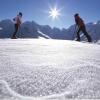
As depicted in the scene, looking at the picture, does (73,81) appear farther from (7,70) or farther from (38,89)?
(7,70)

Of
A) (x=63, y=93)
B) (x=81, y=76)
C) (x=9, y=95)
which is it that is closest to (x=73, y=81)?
(x=81, y=76)

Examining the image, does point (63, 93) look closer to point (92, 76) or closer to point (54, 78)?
point (54, 78)

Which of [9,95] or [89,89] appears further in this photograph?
[89,89]

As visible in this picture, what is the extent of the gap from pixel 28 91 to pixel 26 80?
32cm

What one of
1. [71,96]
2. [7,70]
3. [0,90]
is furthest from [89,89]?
[7,70]

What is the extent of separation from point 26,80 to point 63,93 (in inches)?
20.5

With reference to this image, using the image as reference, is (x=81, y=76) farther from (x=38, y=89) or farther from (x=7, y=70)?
(x=7, y=70)

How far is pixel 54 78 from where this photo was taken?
2.71m

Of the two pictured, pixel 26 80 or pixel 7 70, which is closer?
pixel 26 80

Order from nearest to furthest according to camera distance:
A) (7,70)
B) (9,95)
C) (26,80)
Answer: (9,95)
(26,80)
(7,70)

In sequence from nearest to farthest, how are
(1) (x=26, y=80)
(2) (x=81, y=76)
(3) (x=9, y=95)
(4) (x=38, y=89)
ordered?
(3) (x=9, y=95)
(4) (x=38, y=89)
(1) (x=26, y=80)
(2) (x=81, y=76)

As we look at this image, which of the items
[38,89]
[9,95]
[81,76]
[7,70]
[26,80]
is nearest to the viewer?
[9,95]

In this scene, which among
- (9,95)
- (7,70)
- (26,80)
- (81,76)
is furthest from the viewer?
(7,70)

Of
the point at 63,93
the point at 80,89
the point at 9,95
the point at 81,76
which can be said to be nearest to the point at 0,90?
the point at 9,95
